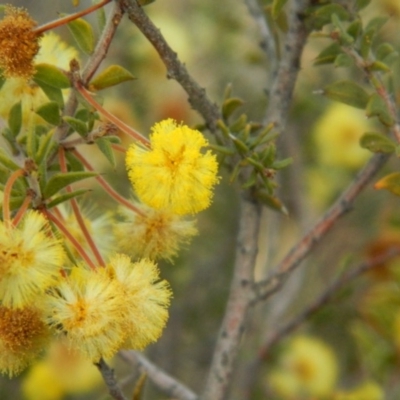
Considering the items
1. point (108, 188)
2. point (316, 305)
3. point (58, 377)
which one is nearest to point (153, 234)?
point (108, 188)

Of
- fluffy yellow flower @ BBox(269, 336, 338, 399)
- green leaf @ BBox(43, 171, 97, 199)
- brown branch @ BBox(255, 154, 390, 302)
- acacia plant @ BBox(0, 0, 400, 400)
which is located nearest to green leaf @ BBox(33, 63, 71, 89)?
acacia plant @ BBox(0, 0, 400, 400)

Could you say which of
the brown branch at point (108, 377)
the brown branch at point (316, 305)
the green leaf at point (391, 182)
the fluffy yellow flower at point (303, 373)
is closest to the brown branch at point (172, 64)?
the green leaf at point (391, 182)

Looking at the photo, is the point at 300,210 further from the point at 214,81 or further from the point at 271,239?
the point at 214,81

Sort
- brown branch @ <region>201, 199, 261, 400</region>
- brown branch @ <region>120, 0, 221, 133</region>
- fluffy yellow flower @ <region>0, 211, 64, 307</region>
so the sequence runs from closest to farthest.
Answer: fluffy yellow flower @ <region>0, 211, 64, 307</region> → brown branch @ <region>120, 0, 221, 133</region> → brown branch @ <region>201, 199, 261, 400</region>

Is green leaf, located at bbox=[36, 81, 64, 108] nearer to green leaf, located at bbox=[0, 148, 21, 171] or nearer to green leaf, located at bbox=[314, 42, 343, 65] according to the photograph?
green leaf, located at bbox=[0, 148, 21, 171]

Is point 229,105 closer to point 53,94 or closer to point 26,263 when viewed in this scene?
point 53,94

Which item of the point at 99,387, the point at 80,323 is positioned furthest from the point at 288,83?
the point at 99,387
